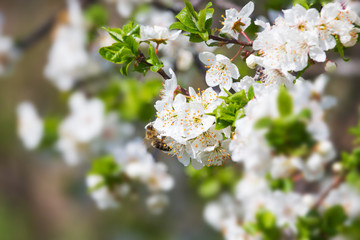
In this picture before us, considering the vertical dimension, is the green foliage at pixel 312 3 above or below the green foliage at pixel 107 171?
above

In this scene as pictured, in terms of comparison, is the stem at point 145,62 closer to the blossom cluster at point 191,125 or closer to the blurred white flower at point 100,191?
the blossom cluster at point 191,125

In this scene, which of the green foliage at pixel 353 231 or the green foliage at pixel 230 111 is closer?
the green foliage at pixel 230 111

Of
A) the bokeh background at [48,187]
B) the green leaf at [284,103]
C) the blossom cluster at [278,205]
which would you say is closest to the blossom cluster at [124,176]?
the blossom cluster at [278,205]

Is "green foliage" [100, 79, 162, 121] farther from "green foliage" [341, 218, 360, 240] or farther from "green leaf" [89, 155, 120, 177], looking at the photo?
"green foliage" [341, 218, 360, 240]

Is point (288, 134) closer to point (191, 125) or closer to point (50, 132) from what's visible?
point (191, 125)

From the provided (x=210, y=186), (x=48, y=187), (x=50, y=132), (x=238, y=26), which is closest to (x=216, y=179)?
(x=210, y=186)

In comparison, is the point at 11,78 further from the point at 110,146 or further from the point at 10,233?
the point at 110,146

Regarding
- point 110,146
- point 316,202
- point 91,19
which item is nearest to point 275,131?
point 316,202
